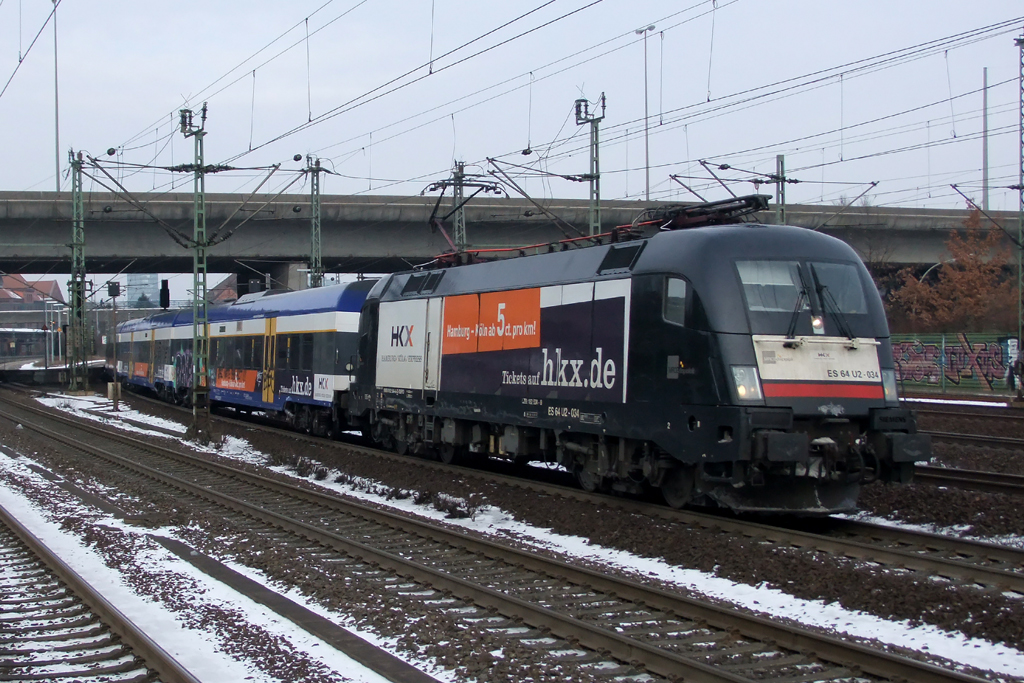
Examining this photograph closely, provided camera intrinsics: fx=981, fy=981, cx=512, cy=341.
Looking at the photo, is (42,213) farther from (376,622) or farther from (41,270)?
(376,622)

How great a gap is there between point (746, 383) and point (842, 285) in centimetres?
191

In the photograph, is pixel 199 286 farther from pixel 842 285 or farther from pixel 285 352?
pixel 842 285

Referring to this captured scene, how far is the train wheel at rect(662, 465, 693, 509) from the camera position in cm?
1180

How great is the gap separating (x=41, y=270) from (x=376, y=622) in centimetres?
5194

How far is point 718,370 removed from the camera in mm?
10469

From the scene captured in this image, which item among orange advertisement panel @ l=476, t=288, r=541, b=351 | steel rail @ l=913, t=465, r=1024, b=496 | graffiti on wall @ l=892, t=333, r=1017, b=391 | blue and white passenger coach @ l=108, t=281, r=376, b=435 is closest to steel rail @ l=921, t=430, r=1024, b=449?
steel rail @ l=913, t=465, r=1024, b=496

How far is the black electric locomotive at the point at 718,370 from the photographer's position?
10.5 m

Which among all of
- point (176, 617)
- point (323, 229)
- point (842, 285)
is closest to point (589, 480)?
point (842, 285)

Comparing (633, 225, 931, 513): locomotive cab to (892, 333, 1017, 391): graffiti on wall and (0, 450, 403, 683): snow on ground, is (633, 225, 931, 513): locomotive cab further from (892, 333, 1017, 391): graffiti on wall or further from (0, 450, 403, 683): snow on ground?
(892, 333, 1017, 391): graffiti on wall

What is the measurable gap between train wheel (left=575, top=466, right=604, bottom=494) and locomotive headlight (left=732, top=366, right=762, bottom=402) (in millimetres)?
3313

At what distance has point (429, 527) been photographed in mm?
11281

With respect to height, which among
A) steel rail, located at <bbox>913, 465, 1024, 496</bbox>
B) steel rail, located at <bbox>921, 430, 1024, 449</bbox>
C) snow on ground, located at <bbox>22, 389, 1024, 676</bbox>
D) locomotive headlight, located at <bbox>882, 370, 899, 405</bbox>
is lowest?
snow on ground, located at <bbox>22, 389, 1024, 676</bbox>

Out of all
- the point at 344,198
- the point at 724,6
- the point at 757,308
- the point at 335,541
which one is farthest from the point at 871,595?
the point at 344,198

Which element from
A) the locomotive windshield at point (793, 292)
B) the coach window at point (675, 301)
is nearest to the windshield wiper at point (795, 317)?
the locomotive windshield at point (793, 292)
